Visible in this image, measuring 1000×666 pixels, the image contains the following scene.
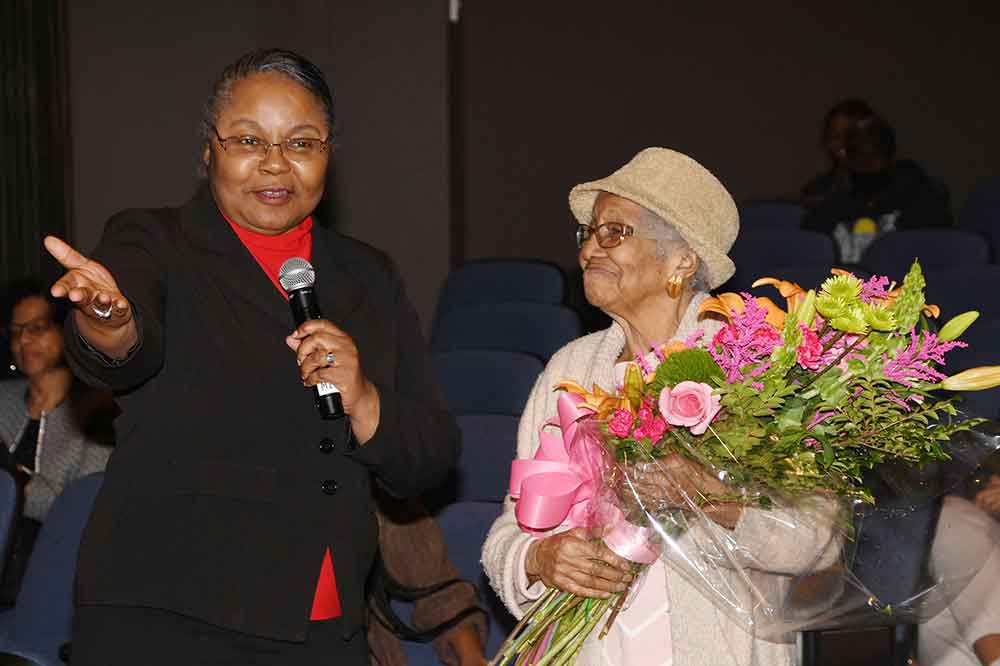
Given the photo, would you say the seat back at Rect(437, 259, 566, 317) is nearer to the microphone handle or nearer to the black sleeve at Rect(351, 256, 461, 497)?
the black sleeve at Rect(351, 256, 461, 497)

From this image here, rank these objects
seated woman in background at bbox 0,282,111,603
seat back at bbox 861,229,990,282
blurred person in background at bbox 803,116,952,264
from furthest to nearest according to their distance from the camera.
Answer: blurred person in background at bbox 803,116,952,264
seat back at bbox 861,229,990,282
seated woman in background at bbox 0,282,111,603

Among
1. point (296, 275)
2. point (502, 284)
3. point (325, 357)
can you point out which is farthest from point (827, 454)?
point (502, 284)

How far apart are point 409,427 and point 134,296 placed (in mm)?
483

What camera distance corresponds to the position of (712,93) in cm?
991

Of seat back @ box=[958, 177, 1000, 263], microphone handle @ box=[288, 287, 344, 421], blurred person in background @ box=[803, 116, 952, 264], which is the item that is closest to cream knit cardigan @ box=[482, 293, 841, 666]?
microphone handle @ box=[288, 287, 344, 421]

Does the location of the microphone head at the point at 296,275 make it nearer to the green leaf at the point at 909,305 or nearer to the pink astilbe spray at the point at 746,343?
the pink astilbe spray at the point at 746,343

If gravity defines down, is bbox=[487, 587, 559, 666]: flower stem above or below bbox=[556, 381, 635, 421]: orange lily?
below

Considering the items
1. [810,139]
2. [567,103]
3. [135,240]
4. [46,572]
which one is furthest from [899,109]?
[135,240]

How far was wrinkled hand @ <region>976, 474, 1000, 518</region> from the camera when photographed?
1686 millimetres

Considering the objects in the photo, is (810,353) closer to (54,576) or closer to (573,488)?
(573,488)

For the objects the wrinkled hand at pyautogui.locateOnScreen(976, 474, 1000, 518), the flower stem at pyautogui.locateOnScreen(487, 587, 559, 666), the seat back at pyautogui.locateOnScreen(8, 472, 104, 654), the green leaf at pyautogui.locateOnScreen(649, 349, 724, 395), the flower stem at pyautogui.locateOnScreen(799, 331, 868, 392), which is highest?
the flower stem at pyautogui.locateOnScreen(799, 331, 868, 392)

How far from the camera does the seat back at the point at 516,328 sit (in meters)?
5.41

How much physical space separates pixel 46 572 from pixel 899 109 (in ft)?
26.1

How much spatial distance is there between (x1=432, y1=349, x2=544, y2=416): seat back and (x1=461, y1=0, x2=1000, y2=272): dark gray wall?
5070mm
